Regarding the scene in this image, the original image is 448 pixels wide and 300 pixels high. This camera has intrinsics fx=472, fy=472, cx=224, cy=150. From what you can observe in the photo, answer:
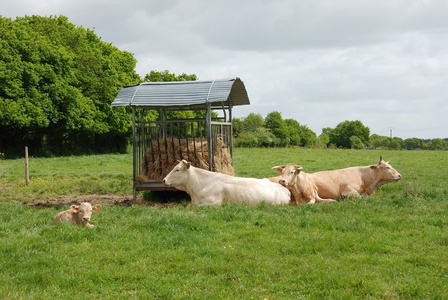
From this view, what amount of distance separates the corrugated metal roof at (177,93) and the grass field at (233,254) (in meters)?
3.57

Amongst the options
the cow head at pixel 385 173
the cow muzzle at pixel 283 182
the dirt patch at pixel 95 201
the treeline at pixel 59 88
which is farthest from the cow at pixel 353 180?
the treeline at pixel 59 88

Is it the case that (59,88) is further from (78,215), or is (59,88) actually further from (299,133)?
(299,133)

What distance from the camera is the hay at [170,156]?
44.3 feet

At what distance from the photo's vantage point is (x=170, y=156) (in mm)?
13625

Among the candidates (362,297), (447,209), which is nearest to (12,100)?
(447,209)

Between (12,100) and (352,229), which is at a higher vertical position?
(12,100)

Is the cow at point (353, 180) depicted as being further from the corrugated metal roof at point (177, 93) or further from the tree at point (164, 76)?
the tree at point (164, 76)

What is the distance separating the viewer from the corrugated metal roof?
1298 cm

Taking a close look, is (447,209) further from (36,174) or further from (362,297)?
(36,174)

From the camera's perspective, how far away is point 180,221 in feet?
28.8

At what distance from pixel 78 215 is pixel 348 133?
482 feet

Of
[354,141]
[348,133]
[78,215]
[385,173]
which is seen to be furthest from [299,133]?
[78,215]

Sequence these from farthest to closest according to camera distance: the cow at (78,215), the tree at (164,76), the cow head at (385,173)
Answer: the tree at (164,76) → the cow head at (385,173) → the cow at (78,215)

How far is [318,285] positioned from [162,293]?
1949mm
